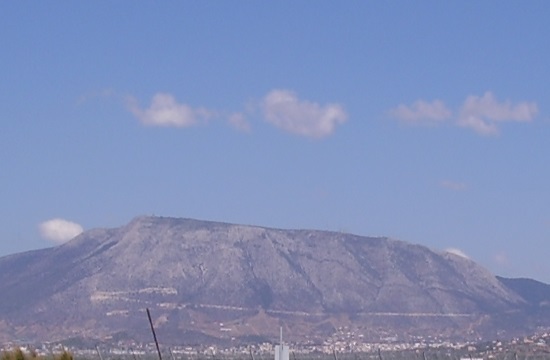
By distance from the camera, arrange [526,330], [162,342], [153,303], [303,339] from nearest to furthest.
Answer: [162,342] → [303,339] → [526,330] → [153,303]

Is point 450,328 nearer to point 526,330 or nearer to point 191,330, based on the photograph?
point 526,330

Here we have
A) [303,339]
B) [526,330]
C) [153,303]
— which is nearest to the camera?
[303,339]

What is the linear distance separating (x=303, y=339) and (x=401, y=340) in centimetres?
1396

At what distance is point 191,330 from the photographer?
168 metres

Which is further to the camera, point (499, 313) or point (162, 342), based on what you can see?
point (499, 313)

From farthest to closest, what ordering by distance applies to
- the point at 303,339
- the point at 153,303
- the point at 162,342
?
the point at 153,303, the point at 303,339, the point at 162,342

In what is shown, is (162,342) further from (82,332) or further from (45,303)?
(45,303)

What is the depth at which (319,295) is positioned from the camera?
655ft

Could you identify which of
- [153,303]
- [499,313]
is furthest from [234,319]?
[499,313]

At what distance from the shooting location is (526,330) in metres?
177

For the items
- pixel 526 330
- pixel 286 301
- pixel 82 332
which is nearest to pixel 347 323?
pixel 286 301

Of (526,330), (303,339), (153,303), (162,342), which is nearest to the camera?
(162,342)

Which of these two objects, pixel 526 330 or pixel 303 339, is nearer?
pixel 303 339

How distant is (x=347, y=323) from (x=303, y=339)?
2516 cm
